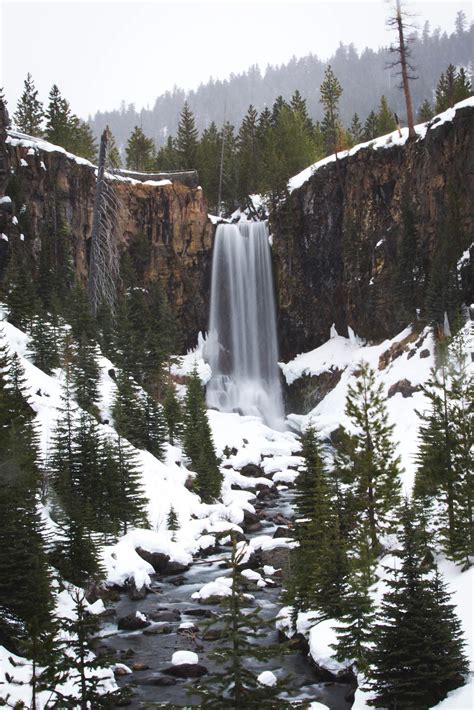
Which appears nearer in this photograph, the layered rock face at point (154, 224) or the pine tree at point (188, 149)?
the layered rock face at point (154, 224)

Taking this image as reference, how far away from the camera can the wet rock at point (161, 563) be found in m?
23.0

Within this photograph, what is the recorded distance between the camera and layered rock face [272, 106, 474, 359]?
4241 centimetres

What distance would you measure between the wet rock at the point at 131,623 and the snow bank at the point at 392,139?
130 ft

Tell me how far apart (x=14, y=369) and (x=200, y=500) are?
39.5ft

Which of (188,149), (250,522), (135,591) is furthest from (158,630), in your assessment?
(188,149)

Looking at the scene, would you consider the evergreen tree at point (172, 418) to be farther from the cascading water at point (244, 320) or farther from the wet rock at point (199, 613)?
the wet rock at point (199, 613)

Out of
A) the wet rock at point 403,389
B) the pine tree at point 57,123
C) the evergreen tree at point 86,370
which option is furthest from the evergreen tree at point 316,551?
the pine tree at point 57,123

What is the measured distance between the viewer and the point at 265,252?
58281 millimetres

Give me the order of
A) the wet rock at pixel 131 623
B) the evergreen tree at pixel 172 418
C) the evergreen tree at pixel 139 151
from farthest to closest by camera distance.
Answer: the evergreen tree at pixel 139 151 < the evergreen tree at pixel 172 418 < the wet rock at pixel 131 623

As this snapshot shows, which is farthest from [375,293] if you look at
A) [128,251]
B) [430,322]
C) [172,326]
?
[128,251]

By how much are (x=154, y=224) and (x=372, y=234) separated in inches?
798

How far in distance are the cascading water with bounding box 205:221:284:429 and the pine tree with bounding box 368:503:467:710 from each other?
44634 millimetres

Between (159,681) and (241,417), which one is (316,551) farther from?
(241,417)

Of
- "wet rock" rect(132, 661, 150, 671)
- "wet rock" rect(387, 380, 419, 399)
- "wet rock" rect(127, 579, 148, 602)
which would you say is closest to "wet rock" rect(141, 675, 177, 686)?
"wet rock" rect(132, 661, 150, 671)
